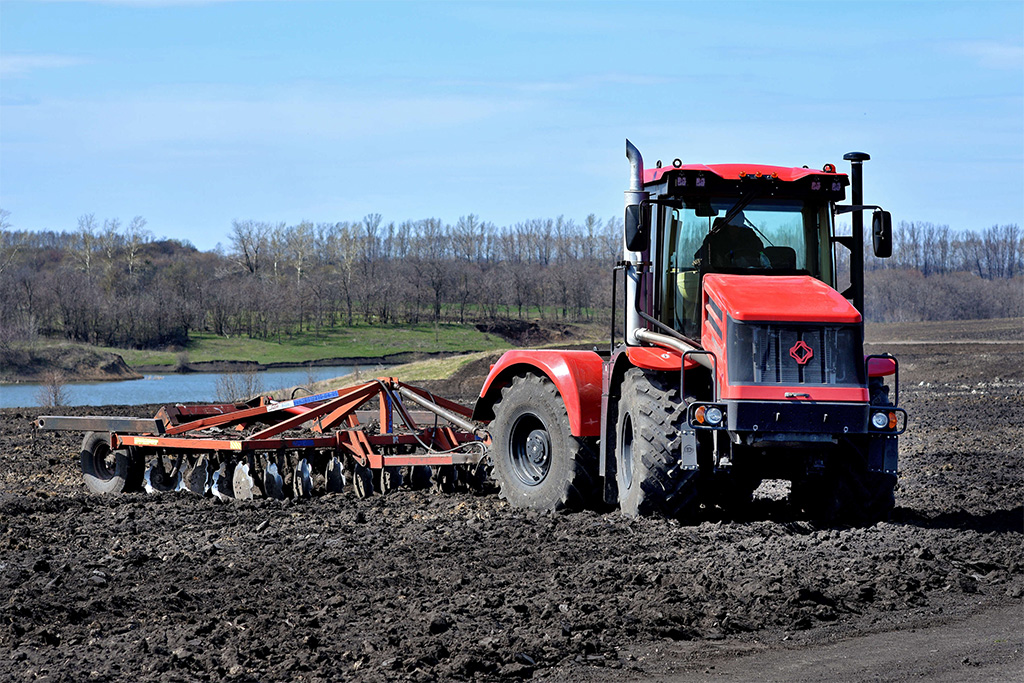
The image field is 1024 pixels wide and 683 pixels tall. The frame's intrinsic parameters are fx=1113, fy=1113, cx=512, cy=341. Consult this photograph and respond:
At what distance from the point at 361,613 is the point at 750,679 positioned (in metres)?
2.37

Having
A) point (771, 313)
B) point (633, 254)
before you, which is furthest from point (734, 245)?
point (771, 313)

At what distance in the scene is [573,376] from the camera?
374 inches

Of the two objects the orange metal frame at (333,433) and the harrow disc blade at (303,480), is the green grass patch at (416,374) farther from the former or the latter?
Answer: the harrow disc blade at (303,480)

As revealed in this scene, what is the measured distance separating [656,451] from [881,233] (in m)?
2.58

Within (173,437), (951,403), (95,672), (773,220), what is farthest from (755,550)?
(951,403)

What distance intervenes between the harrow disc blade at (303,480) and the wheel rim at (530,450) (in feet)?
8.17

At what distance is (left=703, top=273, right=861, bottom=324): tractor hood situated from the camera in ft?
26.3

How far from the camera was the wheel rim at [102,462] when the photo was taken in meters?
12.7

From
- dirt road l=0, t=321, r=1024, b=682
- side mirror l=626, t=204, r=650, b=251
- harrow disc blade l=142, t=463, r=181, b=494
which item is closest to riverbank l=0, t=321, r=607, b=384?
harrow disc blade l=142, t=463, r=181, b=494

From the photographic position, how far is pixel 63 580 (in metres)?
7.58

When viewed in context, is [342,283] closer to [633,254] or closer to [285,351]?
[285,351]

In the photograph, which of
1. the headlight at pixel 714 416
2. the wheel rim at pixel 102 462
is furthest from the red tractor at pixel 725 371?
the wheel rim at pixel 102 462

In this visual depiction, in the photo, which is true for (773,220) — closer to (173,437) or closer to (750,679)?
(750,679)

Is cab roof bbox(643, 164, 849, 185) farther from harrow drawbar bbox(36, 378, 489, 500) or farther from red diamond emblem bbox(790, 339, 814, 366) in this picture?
harrow drawbar bbox(36, 378, 489, 500)
